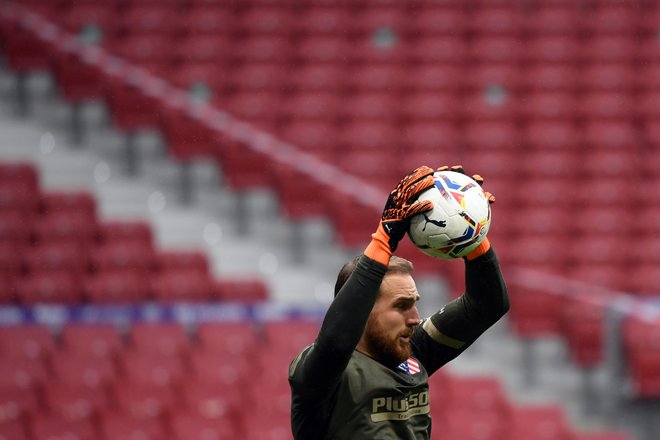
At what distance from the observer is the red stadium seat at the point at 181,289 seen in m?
8.21

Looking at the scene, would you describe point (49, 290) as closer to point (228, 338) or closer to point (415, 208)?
point (228, 338)

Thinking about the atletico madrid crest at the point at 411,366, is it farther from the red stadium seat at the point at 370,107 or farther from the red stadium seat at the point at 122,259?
the red stadium seat at the point at 370,107

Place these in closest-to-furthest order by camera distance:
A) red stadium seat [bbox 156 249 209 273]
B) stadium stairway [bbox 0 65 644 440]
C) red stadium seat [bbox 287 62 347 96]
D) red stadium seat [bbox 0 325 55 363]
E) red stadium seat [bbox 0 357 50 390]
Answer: red stadium seat [bbox 0 357 50 390]
red stadium seat [bbox 0 325 55 363]
stadium stairway [bbox 0 65 644 440]
red stadium seat [bbox 156 249 209 273]
red stadium seat [bbox 287 62 347 96]

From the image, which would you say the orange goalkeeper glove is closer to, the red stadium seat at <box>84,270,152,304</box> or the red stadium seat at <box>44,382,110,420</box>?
the red stadium seat at <box>44,382,110,420</box>

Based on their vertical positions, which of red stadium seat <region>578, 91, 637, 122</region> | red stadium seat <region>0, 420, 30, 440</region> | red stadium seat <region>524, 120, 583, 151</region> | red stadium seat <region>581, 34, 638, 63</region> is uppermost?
red stadium seat <region>581, 34, 638, 63</region>

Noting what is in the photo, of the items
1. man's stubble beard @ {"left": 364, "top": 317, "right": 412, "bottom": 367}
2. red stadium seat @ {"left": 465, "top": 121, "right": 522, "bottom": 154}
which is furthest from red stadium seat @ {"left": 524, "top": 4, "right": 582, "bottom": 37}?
man's stubble beard @ {"left": 364, "top": 317, "right": 412, "bottom": 367}

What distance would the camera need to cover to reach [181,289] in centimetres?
823

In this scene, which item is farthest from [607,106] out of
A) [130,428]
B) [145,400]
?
[130,428]

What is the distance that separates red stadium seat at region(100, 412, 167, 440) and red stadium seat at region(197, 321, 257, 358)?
97 cm

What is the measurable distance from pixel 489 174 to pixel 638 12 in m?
3.35

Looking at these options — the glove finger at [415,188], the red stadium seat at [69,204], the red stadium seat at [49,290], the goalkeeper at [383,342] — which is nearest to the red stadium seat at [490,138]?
the red stadium seat at [69,204]

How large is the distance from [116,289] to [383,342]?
561cm

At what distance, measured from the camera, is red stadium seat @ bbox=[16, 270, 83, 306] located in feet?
26.6

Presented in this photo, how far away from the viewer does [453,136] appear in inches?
404
